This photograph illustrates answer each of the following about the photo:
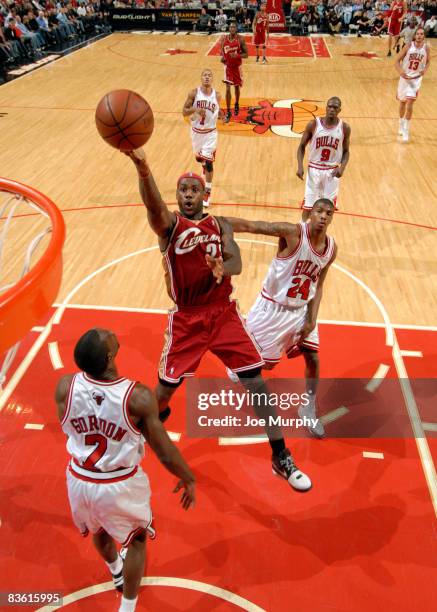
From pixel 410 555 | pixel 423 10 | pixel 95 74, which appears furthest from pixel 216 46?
pixel 410 555

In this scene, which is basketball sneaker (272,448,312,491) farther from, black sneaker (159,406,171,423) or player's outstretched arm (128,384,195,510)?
player's outstretched arm (128,384,195,510)

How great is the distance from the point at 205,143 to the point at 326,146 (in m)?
2.37

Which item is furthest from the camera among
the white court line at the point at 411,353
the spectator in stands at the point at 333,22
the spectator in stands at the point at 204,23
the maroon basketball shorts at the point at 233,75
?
the spectator in stands at the point at 204,23

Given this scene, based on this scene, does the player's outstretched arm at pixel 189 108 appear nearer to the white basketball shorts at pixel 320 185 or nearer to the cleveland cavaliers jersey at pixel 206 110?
the cleveland cavaliers jersey at pixel 206 110

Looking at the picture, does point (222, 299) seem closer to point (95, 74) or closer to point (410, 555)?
point (410, 555)

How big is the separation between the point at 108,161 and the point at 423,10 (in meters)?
21.2

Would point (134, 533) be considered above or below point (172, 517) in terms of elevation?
above

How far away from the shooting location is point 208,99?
8.34 metres

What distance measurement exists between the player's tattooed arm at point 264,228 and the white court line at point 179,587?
2.40m

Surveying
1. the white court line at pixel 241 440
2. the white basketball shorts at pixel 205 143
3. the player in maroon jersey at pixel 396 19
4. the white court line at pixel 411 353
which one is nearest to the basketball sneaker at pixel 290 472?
the white court line at pixel 241 440

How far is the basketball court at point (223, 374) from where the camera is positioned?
3.32 metres

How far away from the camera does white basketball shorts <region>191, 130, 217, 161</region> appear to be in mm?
8266

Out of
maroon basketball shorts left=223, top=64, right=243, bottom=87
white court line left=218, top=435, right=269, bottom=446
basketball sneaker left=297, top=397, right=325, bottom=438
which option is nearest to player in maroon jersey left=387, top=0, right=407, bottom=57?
maroon basketball shorts left=223, top=64, right=243, bottom=87

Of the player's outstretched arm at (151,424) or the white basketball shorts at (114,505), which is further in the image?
the white basketball shorts at (114,505)
